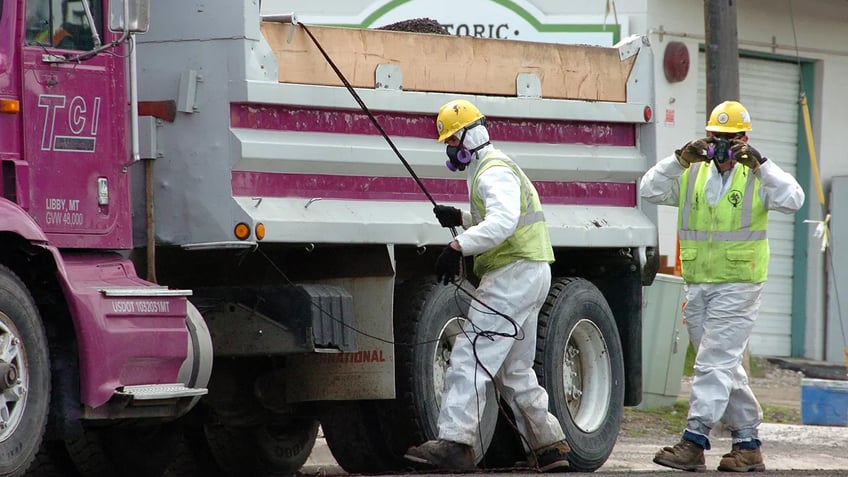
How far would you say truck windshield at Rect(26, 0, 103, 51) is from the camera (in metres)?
6.93

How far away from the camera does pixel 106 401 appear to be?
271 inches

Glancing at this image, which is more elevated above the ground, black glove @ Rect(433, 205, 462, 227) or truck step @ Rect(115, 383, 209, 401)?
black glove @ Rect(433, 205, 462, 227)

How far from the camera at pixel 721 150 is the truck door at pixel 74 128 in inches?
125

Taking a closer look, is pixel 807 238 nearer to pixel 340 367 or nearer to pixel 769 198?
pixel 769 198

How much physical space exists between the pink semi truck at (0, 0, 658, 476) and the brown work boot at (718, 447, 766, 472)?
79 centimetres

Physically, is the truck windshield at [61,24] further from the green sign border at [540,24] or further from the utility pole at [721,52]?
the green sign border at [540,24]

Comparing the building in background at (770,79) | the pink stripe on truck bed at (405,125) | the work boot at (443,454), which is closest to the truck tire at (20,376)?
the pink stripe on truck bed at (405,125)

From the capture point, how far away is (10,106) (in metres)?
6.80

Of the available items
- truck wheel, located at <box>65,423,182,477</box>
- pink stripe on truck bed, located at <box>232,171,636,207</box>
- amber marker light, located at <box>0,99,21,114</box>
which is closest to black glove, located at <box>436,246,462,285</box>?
pink stripe on truck bed, located at <box>232,171,636,207</box>

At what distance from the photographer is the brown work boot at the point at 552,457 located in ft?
27.6

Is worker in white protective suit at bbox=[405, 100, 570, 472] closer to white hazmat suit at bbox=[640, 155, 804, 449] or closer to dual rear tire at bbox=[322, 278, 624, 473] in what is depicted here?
dual rear tire at bbox=[322, 278, 624, 473]

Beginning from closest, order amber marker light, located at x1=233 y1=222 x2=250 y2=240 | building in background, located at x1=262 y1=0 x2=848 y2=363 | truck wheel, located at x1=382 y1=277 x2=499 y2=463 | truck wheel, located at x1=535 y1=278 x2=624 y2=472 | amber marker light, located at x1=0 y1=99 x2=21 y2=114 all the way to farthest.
A: 1. amber marker light, located at x1=0 y1=99 x2=21 y2=114
2. amber marker light, located at x1=233 y1=222 x2=250 y2=240
3. truck wheel, located at x1=382 y1=277 x2=499 y2=463
4. truck wheel, located at x1=535 y1=278 x2=624 y2=472
5. building in background, located at x1=262 y1=0 x2=848 y2=363

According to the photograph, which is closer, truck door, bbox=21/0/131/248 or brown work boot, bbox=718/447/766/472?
truck door, bbox=21/0/131/248

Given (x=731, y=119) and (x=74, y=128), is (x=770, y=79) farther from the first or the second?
(x=74, y=128)
